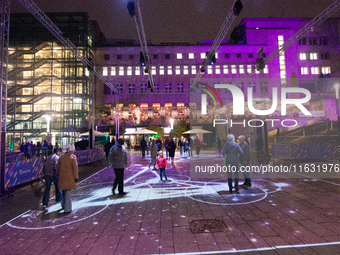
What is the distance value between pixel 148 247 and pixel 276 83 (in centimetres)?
4910

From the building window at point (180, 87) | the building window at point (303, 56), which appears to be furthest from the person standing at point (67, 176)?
the building window at point (303, 56)

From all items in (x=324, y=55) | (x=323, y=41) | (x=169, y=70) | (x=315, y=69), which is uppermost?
(x=323, y=41)

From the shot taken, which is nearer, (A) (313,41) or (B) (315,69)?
(B) (315,69)

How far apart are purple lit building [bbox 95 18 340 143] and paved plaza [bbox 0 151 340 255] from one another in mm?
35764

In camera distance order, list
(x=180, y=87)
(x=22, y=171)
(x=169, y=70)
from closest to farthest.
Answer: (x=22, y=171), (x=180, y=87), (x=169, y=70)

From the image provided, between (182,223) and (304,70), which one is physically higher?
(304,70)

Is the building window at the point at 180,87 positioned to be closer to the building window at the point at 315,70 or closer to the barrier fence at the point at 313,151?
the building window at the point at 315,70

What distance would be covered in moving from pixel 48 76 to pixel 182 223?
132 ft

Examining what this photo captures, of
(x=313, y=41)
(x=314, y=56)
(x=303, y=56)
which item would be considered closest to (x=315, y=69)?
(x=314, y=56)

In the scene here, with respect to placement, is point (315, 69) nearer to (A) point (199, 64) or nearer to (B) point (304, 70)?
(B) point (304, 70)

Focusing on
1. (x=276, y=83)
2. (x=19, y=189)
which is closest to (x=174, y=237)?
(x=19, y=189)

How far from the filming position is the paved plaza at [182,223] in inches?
139

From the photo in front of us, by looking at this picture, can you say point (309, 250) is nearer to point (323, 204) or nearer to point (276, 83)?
point (323, 204)

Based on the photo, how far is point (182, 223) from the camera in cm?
451
